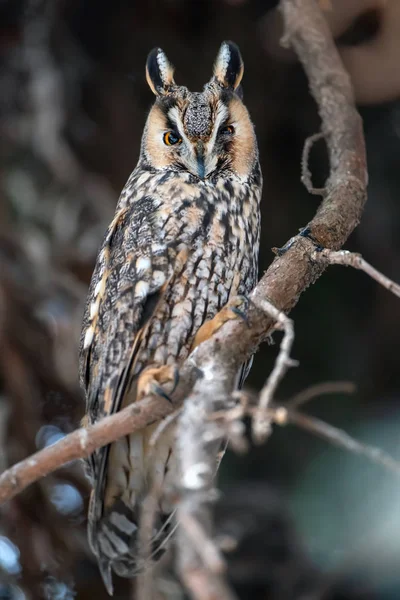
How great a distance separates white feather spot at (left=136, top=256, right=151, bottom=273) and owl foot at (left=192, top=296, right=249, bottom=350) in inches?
7.9

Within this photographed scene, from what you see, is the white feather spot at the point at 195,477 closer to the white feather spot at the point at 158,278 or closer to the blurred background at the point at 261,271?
the white feather spot at the point at 158,278

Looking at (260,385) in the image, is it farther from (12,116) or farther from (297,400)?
(297,400)

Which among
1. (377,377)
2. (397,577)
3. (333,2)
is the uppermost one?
(333,2)

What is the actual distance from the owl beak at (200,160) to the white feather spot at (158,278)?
278 mm

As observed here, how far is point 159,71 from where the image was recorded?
2029 millimetres

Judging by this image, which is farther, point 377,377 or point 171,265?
point 377,377

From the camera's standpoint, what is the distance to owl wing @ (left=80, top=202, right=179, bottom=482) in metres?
1.83

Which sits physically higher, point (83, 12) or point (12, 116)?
point (83, 12)

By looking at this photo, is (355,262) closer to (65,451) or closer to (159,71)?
(65,451)

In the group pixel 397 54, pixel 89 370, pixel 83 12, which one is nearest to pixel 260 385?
pixel 89 370

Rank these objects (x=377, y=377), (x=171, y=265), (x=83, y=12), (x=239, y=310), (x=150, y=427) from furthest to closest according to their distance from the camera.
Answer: (x=83, y=12)
(x=377, y=377)
(x=150, y=427)
(x=171, y=265)
(x=239, y=310)

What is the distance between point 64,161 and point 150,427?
1.28 metres

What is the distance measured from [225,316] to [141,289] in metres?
0.24

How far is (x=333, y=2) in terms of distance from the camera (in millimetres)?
2648
